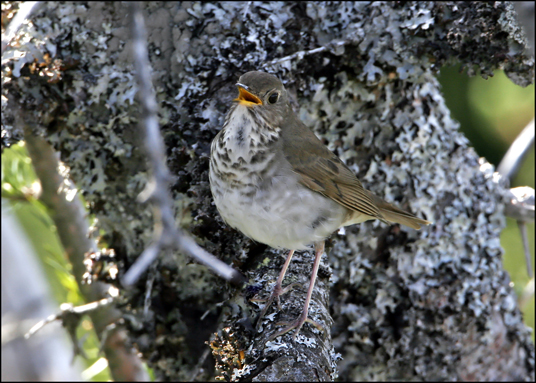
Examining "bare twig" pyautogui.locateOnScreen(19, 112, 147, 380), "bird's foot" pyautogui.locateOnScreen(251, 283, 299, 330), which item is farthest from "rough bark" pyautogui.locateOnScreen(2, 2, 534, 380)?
"bare twig" pyautogui.locateOnScreen(19, 112, 147, 380)

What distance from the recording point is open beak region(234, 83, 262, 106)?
2.17 m

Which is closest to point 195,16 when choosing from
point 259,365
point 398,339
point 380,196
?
point 380,196

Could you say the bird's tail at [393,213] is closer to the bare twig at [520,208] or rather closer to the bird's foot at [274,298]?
the bird's foot at [274,298]

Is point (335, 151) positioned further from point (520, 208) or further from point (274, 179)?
point (520, 208)

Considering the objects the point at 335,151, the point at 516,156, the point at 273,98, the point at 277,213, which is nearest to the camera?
the point at 277,213

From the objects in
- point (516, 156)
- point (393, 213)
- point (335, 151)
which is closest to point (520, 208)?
point (516, 156)

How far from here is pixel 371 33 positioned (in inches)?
98.7

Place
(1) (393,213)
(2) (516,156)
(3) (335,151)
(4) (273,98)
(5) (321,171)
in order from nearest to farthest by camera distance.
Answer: (4) (273,98)
(5) (321,171)
(1) (393,213)
(3) (335,151)
(2) (516,156)

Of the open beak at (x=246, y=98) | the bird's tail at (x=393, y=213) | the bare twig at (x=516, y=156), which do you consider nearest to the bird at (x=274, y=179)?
the open beak at (x=246, y=98)

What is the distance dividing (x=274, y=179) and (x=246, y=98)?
35cm

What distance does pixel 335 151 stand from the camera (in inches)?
109

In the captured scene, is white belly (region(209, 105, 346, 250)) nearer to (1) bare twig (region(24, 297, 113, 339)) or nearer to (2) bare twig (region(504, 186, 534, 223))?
(1) bare twig (region(24, 297, 113, 339))

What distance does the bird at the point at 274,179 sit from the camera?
2127 millimetres

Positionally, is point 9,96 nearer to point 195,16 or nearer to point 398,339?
point 195,16
